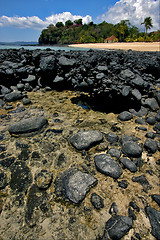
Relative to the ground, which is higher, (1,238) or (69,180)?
(69,180)

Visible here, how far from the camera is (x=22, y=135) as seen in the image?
11.0 ft

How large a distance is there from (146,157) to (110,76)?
10.1ft

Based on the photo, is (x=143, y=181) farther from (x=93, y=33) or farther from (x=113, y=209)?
(x=93, y=33)

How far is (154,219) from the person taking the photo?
168 cm

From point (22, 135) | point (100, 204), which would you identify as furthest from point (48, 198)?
point (22, 135)

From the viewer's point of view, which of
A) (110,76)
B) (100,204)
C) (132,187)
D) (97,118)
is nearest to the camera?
(100,204)

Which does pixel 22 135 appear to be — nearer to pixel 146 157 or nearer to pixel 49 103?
pixel 49 103

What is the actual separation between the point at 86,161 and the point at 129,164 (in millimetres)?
826

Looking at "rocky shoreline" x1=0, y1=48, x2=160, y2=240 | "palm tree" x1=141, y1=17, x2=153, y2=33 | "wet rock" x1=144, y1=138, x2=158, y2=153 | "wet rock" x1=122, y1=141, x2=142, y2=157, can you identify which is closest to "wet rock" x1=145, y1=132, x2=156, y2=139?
"rocky shoreline" x1=0, y1=48, x2=160, y2=240

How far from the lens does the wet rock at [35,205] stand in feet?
5.73

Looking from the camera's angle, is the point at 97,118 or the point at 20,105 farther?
the point at 20,105

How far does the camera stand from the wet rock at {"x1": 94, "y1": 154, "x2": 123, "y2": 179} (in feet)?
7.50

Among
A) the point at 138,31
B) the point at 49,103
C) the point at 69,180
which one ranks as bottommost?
the point at 69,180

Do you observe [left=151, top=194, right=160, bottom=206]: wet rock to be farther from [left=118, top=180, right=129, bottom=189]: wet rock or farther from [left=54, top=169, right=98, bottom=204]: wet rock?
[left=54, top=169, right=98, bottom=204]: wet rock
